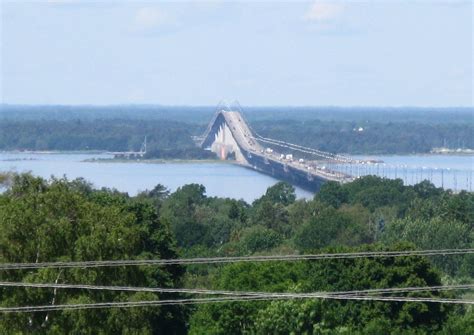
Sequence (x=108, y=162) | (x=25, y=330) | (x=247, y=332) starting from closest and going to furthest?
1. (x=25, y=330)
2. (x=247, y=332)
3. (x=108, y=162)

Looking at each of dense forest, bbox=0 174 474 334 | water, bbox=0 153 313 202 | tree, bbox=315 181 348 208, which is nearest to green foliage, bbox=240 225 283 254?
dense forest, bbox=0 174 474 334

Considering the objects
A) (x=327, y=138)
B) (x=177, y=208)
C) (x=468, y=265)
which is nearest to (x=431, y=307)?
(x=468, y=265)

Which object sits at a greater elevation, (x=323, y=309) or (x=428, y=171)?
(x=323, y=309)

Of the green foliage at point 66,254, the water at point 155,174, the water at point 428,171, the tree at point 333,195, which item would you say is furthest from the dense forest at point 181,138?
the green foliage at point 66,254

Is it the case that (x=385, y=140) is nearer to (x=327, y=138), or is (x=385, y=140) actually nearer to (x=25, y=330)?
(x=327, y=138)

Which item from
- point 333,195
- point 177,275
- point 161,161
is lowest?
point 161,161

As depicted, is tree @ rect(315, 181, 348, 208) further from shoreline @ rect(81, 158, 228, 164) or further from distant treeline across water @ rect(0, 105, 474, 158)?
distant treeline across water @ rect(0, 105, 474, 158)

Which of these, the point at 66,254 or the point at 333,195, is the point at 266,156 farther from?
the point at 66,254

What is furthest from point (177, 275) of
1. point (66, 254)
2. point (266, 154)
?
point (266, 154)
